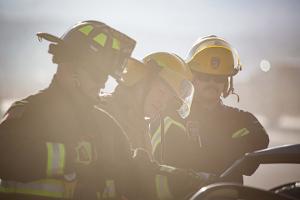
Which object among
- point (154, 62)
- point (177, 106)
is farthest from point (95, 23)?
point (177, 106)

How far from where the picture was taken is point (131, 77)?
529 centimetres

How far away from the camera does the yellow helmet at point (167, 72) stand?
5293mm

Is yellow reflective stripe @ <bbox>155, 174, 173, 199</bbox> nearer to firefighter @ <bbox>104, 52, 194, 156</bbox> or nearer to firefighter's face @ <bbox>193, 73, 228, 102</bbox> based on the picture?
firefighter @ <bbox>104, 52, 194, 156</bbox>

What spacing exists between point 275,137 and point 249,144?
19179 mm

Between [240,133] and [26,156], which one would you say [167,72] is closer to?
[240,133]

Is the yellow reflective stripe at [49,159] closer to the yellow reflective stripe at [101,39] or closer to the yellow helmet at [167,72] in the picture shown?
the yellow reflective stripe at [101,39]

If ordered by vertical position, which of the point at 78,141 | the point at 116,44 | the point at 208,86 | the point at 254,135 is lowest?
the point at 254,135

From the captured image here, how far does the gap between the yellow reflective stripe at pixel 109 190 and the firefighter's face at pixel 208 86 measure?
2.38m

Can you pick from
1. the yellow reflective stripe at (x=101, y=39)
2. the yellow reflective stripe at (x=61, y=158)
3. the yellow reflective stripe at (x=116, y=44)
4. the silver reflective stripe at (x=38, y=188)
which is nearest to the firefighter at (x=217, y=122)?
the yellow reflective stripe at (x=116, y=44)

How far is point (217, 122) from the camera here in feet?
20.1

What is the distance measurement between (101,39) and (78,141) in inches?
28.8

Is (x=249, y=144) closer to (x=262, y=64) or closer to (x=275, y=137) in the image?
(x=275, y=137)

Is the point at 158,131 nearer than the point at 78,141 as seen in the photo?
No

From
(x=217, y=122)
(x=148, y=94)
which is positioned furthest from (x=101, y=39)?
(x=217, y=122)
